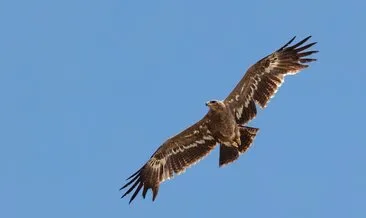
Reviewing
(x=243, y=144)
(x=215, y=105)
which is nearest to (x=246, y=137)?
(x=243, y=144)

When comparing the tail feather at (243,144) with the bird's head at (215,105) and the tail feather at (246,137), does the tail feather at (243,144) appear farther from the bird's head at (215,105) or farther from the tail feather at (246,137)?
the bird's head at (215,105)

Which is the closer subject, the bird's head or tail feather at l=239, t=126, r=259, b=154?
the bird's head

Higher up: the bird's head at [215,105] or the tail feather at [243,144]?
the bird's head at [215,105]

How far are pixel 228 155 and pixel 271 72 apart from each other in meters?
2.39

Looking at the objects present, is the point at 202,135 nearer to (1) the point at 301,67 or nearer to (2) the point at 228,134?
(2) the point at 228,134

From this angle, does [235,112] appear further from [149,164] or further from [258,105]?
[149,164]

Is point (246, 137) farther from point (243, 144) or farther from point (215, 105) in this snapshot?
point (215, 105)

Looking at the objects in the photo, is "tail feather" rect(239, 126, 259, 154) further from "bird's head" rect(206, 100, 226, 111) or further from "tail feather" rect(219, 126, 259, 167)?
"bird's head" rect(206, 100, 226, 111)

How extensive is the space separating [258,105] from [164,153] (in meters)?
2.97

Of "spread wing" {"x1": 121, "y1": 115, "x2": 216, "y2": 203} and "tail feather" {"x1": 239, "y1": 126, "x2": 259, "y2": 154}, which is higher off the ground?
"spread wing" {"x1": 121, "y1": 115, "x2": 216, "y2": 203}

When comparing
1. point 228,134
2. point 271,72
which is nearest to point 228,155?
point 228,134

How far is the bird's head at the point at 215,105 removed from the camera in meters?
27.2

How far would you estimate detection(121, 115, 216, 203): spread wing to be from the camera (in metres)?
28.3

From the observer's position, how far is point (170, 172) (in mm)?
28453
